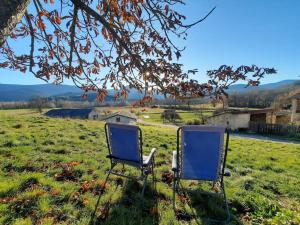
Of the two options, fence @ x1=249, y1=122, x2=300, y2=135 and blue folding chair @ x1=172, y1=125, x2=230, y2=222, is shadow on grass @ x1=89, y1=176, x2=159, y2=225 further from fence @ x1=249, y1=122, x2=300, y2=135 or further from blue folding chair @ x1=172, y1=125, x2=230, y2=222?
fence @ x1=249, y1=122, x2=300, y2=135

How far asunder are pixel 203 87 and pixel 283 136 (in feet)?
88.2

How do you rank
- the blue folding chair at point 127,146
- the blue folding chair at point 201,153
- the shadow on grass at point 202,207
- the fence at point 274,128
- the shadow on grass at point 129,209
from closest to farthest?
1. the shadow on grass at point 129,209
2. the shadow on grass at point 202,207
3. the blue folding chair at point 201,153
4. the blue folding chair at point 127,146
5. the fence at point 274,128

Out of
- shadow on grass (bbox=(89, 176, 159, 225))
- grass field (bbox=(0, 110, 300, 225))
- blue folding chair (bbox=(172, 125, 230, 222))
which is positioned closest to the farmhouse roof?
grass field (bbox=(0, 110, 300, 225))

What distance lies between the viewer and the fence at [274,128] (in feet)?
86.6

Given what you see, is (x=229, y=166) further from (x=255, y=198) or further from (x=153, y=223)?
(x=153, y=223)

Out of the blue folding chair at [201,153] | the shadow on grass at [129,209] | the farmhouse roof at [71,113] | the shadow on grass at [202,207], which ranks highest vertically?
the blue folding chair at [201,153]

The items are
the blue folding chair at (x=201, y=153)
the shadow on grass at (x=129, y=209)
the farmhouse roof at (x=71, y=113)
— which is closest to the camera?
the shadow on grass at (x=129, y=209)

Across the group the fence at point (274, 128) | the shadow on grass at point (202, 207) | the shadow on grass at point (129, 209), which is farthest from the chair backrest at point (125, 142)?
the fence at point (274, 128)

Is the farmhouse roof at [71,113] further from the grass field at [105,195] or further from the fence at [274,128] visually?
the grass field at [105,195]

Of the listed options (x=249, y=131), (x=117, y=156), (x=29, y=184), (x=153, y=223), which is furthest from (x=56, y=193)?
(x=249, y=131)

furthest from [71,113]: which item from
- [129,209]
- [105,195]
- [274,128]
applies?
[129,209]

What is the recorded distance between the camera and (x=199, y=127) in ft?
12.1

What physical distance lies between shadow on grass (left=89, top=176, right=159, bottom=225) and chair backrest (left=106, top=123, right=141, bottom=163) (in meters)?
0.58

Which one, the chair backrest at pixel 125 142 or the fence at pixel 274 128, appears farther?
the fence at pixel 274 128
